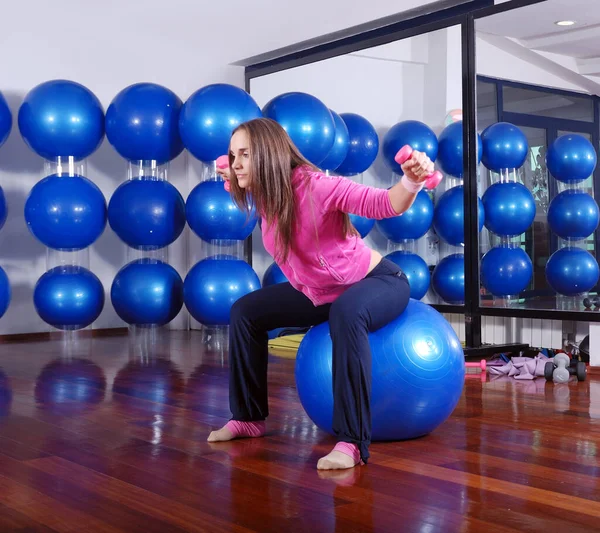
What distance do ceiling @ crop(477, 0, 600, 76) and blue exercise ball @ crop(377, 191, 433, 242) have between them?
44.5 inches

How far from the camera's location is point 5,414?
3023 mm

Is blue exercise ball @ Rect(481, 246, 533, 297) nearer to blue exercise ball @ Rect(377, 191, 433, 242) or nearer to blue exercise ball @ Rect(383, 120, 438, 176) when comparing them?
blue exercise ball @ Rect(377, 191, 433, 242)

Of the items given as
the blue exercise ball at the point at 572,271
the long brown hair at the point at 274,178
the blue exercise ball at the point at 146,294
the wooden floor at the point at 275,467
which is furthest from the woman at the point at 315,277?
the blue exercise ball at the point at 146,294

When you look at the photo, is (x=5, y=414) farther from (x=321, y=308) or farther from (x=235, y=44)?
(x=235, y=44)

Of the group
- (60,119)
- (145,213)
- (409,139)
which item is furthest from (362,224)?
(60,119)

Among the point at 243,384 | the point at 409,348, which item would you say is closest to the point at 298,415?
the point at 243,384

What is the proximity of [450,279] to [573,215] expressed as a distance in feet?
2.95

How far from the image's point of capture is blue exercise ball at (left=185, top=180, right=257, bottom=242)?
494 centimetres

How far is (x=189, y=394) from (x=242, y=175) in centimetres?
141

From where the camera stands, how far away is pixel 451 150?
484 cm

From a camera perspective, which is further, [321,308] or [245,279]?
[245,279]

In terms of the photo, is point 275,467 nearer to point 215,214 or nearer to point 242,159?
point 242,159

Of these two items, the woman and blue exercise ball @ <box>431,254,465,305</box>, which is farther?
blue exercise ball @ <box>431,254,465,305</box>

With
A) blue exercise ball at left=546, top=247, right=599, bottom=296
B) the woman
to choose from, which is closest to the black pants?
the woman
